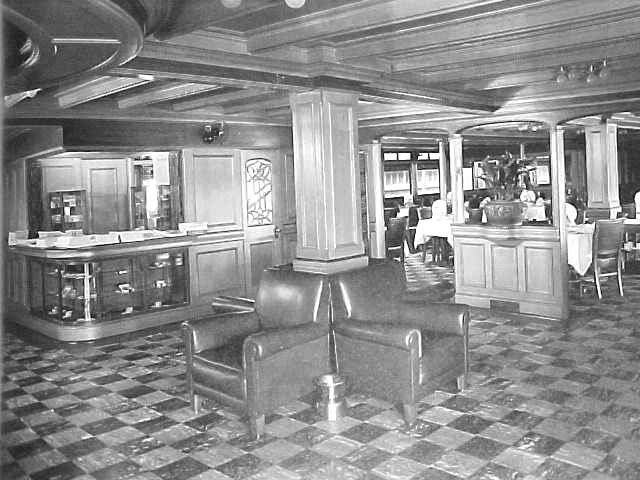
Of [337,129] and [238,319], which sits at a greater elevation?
[337,129]

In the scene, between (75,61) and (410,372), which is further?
(410,372)

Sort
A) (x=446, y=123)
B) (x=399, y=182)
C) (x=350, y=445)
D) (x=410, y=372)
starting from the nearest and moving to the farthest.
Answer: (x=350, y=445), (x=410, y=372), (x=446, y=123), (x=399, y=182)

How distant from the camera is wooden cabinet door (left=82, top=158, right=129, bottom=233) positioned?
890 centimetres

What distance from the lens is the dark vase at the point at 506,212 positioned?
7352 millimetres

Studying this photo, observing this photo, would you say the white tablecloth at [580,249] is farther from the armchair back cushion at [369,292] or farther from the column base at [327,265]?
the column base at [327,265]

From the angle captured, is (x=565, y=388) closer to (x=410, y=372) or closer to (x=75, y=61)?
(x=410, y=372)

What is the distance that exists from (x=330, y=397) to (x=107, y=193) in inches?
227

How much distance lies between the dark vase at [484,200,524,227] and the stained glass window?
290cm

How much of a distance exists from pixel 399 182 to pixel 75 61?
1361 centimetres

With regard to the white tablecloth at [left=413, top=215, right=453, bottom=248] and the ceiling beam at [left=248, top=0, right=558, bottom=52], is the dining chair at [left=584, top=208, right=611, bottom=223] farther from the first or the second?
the ceiling beam at [left=248, top=0, right=558, bottom=52]

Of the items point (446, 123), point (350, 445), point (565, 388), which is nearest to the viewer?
point (350, 445)

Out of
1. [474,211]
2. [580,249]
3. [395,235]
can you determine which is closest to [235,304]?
[580,249]

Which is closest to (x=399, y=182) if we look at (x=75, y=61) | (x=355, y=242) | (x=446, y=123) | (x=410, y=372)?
(x=446, y=123)

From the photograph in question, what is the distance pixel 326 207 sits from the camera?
5070mm
